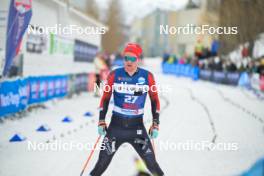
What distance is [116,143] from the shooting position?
5.41 meters

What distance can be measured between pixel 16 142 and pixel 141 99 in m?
4.91

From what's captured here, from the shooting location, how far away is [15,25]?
9836 millimetres

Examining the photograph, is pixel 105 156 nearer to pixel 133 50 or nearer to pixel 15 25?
pixel 133 50

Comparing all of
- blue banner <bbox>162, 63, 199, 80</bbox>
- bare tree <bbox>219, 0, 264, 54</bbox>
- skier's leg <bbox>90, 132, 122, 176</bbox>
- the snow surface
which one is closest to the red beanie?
skier's leg <bbox>90, 132, 122, 176</bbox>

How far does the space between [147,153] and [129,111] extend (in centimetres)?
60

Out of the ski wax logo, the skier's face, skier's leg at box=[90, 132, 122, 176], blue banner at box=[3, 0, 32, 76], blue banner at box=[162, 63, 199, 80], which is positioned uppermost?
blue banner at box=[3, 0, 32, 76]

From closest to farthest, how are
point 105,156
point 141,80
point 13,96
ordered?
point 105,156 < point 141,80 < point 13,96

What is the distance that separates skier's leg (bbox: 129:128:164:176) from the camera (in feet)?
17.6

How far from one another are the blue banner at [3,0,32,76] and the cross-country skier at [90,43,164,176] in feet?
16.6

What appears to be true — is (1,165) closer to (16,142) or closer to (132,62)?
(16,142)
